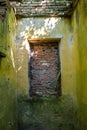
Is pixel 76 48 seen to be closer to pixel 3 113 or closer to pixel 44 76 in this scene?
pixel 44 76

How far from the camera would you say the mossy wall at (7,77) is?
5000 millimetres

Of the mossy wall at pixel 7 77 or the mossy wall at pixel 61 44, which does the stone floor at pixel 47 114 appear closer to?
the mossy wall at pixel 61 44

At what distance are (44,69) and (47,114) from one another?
3.72 ft

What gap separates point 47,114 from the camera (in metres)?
6.35

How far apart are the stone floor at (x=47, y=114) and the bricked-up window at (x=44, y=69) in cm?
24

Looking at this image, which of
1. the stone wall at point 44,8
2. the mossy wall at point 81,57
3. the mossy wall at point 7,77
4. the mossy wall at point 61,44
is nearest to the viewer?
the mossy wall at point 7,77

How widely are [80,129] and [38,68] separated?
6.22 ft

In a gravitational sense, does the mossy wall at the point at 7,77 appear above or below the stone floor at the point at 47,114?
above

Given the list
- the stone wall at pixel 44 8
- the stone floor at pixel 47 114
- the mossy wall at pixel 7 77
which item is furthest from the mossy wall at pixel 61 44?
the mossy wall at pixel 7 77

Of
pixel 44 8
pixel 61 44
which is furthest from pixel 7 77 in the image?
pixel 44 8

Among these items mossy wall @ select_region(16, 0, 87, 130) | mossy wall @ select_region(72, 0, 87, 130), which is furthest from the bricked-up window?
mossy wall @ select_region(72, 0, 87, 130)

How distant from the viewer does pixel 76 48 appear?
601 cm

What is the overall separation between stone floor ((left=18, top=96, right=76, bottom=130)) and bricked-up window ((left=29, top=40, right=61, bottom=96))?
9.6 inches

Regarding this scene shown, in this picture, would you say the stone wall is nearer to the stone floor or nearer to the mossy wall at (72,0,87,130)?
the mossy wall at (72,0,87,130)
